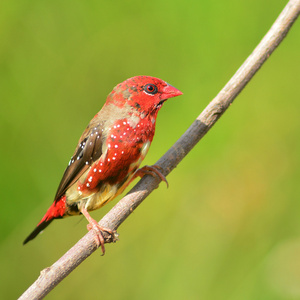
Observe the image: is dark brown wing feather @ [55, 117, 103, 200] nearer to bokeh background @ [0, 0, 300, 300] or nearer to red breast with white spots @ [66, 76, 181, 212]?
red breast with white spots @ [66, 76, 181, 212]

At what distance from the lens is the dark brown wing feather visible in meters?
3.03

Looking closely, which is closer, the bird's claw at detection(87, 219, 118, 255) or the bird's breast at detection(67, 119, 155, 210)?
the bird's claw at detection(87, 219, 118, 255)

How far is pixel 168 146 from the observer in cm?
374

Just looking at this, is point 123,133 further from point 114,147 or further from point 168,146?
point 168,146

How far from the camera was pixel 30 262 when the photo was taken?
3787 mm

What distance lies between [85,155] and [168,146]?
0.82m

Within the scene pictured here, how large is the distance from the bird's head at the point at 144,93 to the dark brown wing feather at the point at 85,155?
0.21 m

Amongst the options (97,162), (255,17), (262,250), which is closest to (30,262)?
(97,162)

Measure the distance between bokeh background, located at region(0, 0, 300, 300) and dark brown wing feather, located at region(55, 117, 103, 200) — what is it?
60 centimetres

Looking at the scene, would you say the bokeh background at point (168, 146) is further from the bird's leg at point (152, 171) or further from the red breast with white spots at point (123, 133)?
the red breast with white spots at point (123, 133)

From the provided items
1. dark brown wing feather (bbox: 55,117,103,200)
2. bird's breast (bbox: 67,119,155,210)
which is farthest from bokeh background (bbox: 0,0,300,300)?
bird's breast (bbox: 67,119,155,210)

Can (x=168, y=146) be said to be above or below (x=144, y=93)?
below

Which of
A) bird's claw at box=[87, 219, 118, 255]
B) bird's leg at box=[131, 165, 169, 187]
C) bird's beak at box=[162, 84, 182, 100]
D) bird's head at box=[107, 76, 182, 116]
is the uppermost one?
bird's beak at box=[162, 84, 182, 100]

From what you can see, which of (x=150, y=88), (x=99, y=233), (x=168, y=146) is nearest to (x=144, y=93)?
(x=150, y=88)
